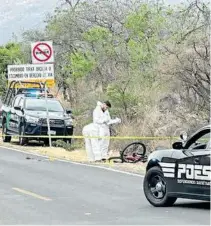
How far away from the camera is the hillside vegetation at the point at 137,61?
24.2 metres

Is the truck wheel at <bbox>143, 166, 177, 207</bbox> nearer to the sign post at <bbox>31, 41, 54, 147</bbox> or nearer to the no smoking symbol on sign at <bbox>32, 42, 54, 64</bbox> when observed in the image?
the sign post at <bbox>31, 41, 54, 147</bbox>

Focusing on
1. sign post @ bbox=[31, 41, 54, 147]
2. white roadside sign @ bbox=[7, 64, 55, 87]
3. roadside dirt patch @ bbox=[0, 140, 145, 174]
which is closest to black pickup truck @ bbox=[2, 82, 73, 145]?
roadside dirt patch @ bbox=[0, 140, 145, 174]

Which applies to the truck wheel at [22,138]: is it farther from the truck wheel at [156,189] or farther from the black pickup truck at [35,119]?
the truck wheel at [156,189]

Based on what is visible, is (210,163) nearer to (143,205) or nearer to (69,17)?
(143,205)

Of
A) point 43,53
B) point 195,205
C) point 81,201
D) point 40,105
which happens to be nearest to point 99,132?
point 43,53

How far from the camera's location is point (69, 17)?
3812cm

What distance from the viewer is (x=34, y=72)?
28.2 metres

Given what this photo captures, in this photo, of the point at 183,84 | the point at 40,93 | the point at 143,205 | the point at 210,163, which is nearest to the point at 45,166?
the point at 183,84

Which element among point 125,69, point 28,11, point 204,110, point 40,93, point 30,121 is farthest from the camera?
point 28,11

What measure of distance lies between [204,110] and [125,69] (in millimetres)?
6684

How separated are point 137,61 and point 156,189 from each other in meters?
16.5

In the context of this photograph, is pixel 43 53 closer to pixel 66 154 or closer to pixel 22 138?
pixel 22 138

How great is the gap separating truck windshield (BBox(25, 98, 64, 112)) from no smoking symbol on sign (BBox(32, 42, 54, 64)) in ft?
7.90

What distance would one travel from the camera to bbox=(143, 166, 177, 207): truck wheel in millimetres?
12789
